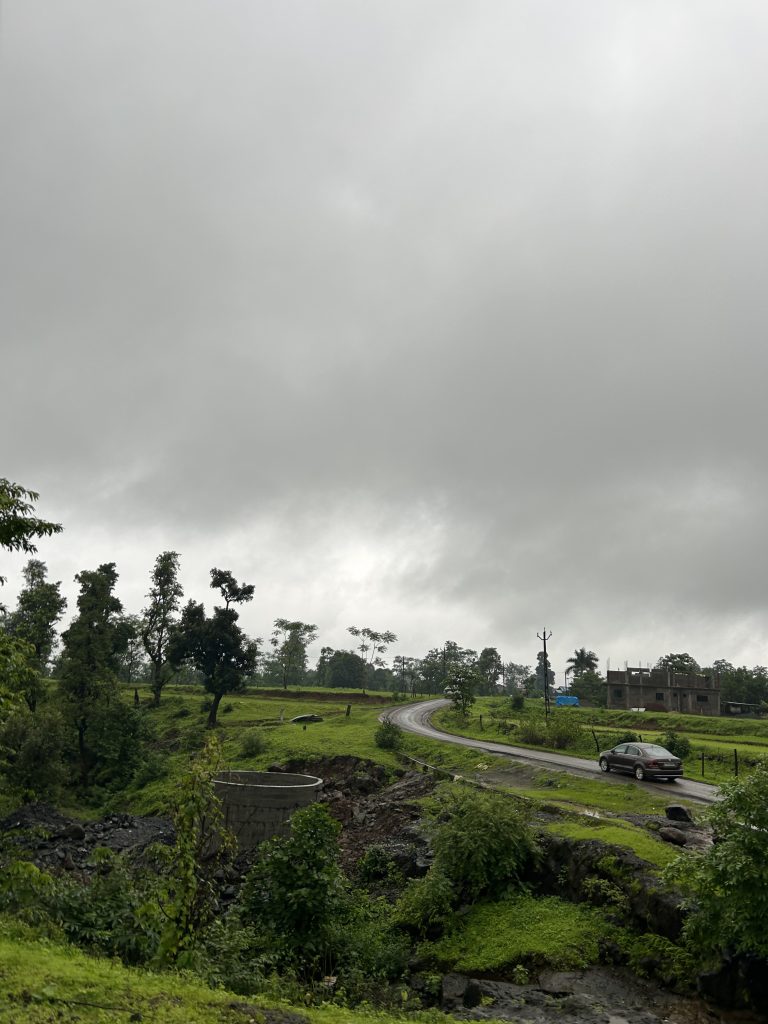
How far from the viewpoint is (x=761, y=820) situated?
36.3 feet

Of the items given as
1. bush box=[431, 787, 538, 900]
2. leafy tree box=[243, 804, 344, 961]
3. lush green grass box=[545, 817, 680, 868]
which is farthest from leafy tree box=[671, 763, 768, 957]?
leafy tree box=[243, 804, 344, 961]

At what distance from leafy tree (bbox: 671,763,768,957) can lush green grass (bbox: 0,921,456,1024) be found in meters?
5.53

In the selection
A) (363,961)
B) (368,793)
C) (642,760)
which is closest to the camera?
(363,961)

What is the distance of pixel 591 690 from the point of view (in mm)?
99875

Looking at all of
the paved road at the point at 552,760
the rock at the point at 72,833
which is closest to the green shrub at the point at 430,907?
the paved road at the point at 552,760

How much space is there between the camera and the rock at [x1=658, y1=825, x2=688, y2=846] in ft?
57.3

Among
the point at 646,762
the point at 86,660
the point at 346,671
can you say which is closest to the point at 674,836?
the point at 646,762

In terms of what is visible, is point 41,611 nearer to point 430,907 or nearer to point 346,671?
point 430,907

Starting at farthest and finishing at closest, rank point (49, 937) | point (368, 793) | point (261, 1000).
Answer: point (368, 793)
point (49, 937)
point (261, 1000)

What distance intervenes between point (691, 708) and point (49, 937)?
3362 inches

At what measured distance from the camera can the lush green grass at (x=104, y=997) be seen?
7.83 meters

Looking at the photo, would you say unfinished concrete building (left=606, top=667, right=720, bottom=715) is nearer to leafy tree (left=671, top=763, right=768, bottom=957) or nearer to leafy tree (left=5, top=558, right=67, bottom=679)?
leafy tree (left=5, top=558, right=67, bottom=679)

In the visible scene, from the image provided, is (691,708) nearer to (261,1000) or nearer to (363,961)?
(363,961)

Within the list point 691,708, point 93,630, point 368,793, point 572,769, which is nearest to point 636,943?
point 572,769
